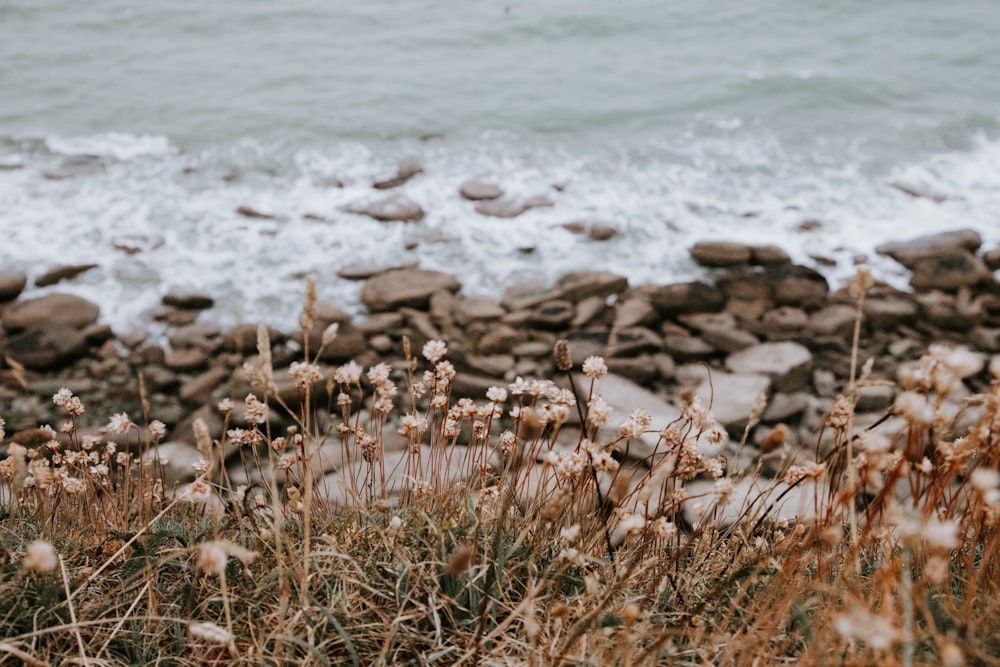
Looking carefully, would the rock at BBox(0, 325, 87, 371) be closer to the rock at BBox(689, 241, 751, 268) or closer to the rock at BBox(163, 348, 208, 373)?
the rock at BBox(163, 348, 208, 373)

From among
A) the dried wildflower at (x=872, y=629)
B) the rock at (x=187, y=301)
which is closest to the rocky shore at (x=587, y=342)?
the rock at (x=187, y=301)

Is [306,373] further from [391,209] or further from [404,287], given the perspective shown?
[391,209]

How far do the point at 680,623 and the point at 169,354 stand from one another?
5.00 m

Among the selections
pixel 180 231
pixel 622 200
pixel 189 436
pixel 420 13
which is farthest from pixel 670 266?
pixel 420 13

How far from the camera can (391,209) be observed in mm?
8117

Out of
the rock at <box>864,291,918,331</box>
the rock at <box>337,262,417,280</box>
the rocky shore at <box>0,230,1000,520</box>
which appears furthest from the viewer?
the rock at <box>337,262,417,280</box>

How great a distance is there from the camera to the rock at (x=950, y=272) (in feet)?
22.1

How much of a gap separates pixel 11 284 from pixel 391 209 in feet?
12.5

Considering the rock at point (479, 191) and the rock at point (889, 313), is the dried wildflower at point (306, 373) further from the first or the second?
the rock at point (479, 191)

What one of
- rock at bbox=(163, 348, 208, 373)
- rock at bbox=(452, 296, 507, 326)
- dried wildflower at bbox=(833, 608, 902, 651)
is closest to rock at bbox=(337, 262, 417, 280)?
rock at bbox=(452, 296, 507, 326)

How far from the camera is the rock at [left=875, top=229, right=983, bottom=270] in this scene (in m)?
7.25

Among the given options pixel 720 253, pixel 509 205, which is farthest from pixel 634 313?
pixel 509 205

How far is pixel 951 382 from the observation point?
4.46ft

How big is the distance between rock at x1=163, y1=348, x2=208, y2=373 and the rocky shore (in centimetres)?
1
